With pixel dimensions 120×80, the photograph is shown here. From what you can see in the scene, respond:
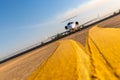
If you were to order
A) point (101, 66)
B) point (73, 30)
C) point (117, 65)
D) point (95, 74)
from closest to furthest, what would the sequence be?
point (95, 74)
point (117, 65)
point (101, 66)
point (73, 30)

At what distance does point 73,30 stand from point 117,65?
2004 inches

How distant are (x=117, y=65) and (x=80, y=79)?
1.59 m

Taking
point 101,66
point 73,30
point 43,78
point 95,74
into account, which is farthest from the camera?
point 73,30

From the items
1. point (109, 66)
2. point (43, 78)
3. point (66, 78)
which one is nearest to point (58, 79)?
point (66, 78)

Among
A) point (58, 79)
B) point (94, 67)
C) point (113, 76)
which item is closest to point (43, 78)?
point (58, 79)

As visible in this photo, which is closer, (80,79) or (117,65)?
(80,79)

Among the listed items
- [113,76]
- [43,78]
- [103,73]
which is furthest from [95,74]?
[43,78]

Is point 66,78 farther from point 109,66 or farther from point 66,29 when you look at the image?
point 66,29

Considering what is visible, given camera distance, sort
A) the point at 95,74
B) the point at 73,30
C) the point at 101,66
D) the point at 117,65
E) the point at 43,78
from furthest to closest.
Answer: the point at 73,30 → the point at 43,78 → the point at 101,66 → the point at 117,65 → the point at 95,74

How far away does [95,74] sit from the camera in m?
8.83

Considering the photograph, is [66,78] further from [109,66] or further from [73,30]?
[73,30]

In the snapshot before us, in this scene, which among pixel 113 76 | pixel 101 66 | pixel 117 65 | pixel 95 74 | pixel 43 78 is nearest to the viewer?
pixel 113 76

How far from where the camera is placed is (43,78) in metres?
11.2

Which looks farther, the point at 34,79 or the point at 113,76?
the point at 34,79
